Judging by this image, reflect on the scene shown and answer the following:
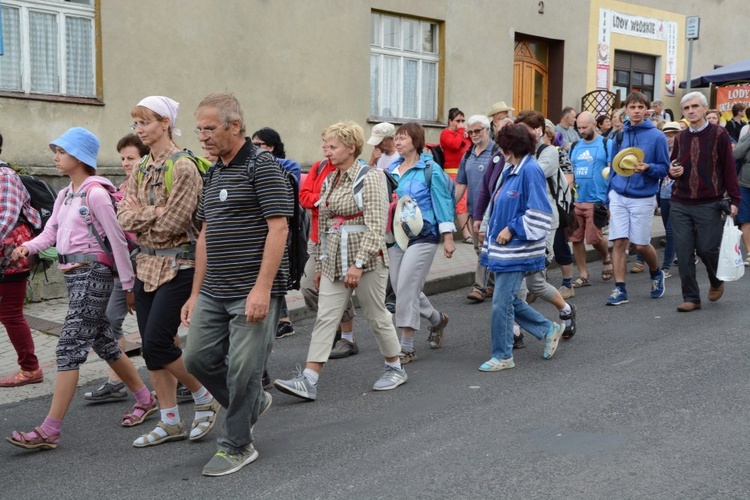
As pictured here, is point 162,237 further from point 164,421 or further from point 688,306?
point 688,306

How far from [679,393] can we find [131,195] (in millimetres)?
3570

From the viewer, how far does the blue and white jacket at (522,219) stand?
6.21 m

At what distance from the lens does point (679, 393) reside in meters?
5.54

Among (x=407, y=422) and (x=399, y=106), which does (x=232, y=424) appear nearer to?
(x=407, y=422)

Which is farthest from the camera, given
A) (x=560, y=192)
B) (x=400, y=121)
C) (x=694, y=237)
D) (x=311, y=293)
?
(x=400, y=121)

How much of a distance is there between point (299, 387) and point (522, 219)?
1.98m

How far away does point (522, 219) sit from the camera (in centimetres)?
622

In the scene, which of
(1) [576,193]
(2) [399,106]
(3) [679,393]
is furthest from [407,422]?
(2) [399,106]

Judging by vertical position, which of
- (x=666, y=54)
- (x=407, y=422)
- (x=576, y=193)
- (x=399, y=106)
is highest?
(x=666, y=54)

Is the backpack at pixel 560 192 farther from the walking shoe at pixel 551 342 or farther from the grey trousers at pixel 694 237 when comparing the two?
the walking shoe at pixel 551 342

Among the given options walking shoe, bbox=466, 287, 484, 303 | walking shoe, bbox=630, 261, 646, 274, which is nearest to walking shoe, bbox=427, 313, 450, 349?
walking shoe, bbox=466, 287, 484, 303

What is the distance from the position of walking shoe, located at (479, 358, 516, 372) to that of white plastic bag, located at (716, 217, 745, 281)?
2947mm

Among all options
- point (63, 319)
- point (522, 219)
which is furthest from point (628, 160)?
point (63, 319)

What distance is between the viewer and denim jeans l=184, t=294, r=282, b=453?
434cm
